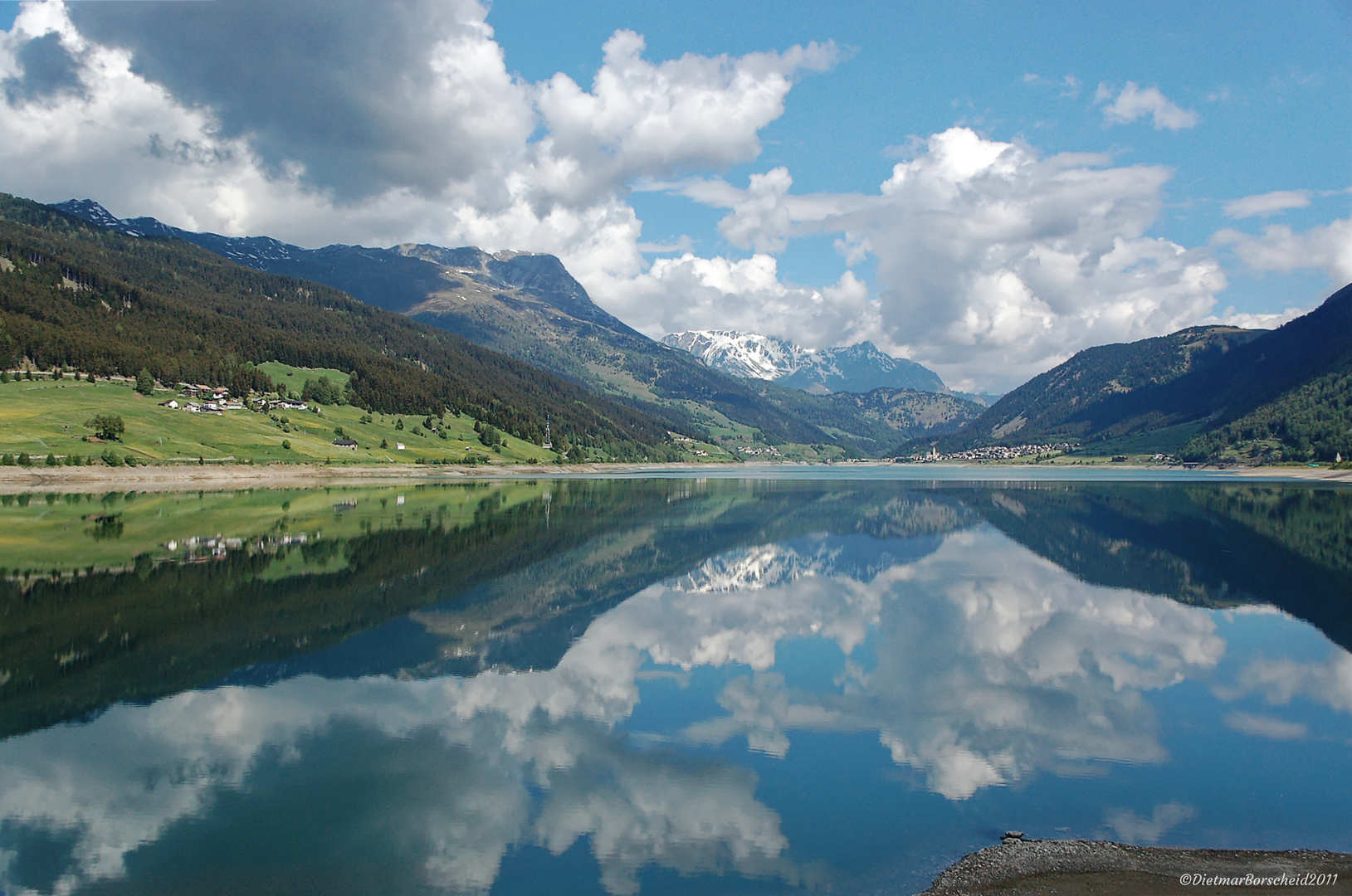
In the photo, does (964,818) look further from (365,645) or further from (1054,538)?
(1054,538)

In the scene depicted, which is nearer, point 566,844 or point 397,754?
point 566,844

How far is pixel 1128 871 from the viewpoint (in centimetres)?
1041

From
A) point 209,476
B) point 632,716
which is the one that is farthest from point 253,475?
point 632,716

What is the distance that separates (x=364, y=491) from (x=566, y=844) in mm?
90836

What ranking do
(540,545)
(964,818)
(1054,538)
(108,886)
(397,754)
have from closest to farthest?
1. (108,886)
2. (964,818)
3. (397,754)
4. (540,545)
5. (1054,538)

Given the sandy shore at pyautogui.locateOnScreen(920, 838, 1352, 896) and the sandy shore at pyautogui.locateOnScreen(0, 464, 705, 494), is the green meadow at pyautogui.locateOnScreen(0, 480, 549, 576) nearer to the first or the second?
the sandy shore at pyautogui.locateOnScreen(0, 464, 705, 494)

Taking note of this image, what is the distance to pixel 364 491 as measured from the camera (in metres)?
94.4

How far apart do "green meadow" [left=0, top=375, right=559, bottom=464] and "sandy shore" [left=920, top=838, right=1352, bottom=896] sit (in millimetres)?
104181

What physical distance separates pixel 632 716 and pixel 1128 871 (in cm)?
1054

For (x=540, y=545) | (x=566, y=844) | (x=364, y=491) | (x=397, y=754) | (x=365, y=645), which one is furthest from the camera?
(x=364, y=491)

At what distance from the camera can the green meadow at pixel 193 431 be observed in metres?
93.0

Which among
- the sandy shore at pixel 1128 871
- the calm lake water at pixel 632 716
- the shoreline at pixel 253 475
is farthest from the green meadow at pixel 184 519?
the sandy shore at pixel 1128 871

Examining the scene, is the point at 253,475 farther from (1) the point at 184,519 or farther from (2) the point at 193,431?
(1) the point at 184,519

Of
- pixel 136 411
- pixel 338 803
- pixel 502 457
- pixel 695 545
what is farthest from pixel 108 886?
pixel 502 457
